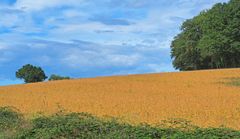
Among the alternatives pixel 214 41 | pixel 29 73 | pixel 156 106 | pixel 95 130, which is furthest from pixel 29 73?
pixel 95 130

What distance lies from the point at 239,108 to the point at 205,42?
163 feet

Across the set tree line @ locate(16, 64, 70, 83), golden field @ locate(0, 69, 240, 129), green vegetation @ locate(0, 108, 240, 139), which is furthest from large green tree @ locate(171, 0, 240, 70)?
green vegetation @ locate(0, 108, 240, 139)

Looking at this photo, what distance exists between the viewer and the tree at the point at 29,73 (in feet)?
227

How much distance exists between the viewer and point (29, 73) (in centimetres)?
6975

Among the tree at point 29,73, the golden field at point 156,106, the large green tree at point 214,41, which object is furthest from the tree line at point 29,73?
the golden field at point 156,106

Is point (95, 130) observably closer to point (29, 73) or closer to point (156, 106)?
point (156, 106)

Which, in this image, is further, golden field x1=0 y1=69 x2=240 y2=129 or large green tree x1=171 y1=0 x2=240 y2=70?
large green tree x1=171 y1=0 x2=240 y2=70

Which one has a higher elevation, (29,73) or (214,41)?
(214,41)

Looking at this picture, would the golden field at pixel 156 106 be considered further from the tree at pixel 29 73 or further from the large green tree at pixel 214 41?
the tree at pixel 29 73

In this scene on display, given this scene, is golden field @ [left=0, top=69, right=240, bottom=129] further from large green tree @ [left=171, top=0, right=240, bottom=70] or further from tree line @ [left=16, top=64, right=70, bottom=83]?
tree line @ [left=16, top=64, right=70, bottom=83]

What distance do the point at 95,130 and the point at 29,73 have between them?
188ft

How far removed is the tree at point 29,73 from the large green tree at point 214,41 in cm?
2293

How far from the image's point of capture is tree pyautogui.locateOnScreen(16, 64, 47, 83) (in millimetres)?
69312

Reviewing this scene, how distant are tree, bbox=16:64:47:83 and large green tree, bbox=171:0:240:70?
2293 centimetres
